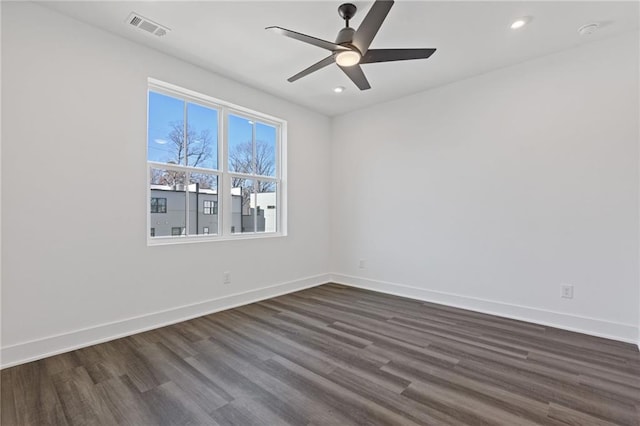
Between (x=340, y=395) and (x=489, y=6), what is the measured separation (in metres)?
3.17

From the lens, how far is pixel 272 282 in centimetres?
428

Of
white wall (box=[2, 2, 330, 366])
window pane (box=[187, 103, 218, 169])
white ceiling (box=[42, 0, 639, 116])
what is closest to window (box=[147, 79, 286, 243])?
window pane (box=[187, 103, 218, 169])

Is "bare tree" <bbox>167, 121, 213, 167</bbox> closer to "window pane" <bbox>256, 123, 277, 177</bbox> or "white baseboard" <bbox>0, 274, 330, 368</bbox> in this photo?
"window pane" <bbox>256, 123, 277, 177</bbox>

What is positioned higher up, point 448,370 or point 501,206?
point 501,206

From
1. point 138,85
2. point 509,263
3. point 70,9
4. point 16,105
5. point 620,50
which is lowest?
point 509,263

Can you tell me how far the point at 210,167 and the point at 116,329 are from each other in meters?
1.96

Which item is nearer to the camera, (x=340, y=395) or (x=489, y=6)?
(x=340, y=395)

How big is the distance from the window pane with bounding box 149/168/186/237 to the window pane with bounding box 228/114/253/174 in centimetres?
73

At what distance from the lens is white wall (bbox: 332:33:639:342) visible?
9.34ft

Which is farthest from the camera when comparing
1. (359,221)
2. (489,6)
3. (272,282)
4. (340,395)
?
(359,221)

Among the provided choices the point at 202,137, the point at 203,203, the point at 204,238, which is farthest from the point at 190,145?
the point at 204,238

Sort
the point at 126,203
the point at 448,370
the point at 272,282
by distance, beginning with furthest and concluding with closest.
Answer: the point at 272,282, the point at 126,203, the point at 448,370

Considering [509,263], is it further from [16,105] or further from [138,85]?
[16,105]

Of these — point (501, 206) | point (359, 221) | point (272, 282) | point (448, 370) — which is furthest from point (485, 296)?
point (272, 282)
